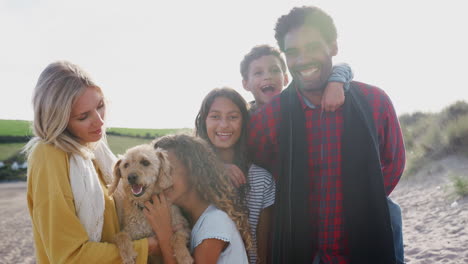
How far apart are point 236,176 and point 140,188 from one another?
0.87m

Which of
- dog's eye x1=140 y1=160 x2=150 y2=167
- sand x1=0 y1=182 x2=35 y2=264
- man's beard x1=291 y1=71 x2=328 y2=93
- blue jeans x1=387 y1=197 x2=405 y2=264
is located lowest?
sand x1=0 y1=182 x2=35 y2=264

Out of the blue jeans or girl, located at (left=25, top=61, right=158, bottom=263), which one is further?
the blue jeans

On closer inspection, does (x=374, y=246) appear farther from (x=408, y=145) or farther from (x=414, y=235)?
(x=408, y=145)

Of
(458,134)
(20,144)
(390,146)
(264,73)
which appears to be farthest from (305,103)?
(20,144)

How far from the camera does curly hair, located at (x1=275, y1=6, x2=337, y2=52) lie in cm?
333

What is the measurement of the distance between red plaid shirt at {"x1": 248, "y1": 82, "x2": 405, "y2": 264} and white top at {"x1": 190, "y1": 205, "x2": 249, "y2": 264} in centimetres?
66

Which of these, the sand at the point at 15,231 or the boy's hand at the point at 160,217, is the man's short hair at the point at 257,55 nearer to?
the boy's hand at the point at 160,217

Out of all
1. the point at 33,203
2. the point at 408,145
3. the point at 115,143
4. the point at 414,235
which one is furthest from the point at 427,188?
the point at 115,143

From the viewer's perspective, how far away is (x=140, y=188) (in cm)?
316

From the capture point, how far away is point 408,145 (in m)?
15.4

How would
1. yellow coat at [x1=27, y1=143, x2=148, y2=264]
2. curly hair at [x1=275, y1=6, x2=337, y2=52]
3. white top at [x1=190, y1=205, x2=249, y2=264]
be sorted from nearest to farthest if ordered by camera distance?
yellow coat at [x1=27, y1=143, x2=148, y2=264] < white top at [x1=190, y1=205, x2=249, y2=264] < curly hair at [x1=275, y1=6, x2=337, y2=52]

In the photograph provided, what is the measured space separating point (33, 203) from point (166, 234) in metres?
1.07

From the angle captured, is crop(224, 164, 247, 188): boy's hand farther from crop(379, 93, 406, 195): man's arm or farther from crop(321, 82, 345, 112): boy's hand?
crop(379, 93, 406, 195): man's arm

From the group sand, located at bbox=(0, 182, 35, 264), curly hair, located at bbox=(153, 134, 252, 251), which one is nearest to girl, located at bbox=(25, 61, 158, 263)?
curly hair, located at bbox=(153, 134, 252, 251)
